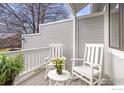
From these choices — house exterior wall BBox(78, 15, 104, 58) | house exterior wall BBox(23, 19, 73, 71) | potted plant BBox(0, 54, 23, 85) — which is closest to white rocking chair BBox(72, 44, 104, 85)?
house exterior wall BBox(78, 15, 104, 58)

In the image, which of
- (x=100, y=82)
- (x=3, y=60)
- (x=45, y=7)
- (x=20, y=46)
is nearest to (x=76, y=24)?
(x=45, y=7)

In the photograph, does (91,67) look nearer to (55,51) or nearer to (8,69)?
(8,69)

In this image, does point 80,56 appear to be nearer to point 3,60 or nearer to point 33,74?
point 33,74

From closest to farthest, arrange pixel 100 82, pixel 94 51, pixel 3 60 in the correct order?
pixel 3 60, pixel 100 82, pixel 94 51

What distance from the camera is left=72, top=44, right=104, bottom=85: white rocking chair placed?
345 cm

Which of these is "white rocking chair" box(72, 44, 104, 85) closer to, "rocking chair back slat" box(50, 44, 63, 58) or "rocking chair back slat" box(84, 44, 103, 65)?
"rocking chair back slat" box(84, 44, 103, 65)

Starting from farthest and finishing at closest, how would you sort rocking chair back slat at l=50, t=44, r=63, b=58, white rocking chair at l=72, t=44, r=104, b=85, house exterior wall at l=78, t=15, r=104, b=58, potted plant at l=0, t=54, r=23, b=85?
rocking chair back slat at l=50, t=44, r=63, b=58
house exterior wall at l=78, t=15, r=104, b=58
white rocking chair at l=72, t=44, r=104, b=85
potted plant at l=0, t=54, r=23, b=85

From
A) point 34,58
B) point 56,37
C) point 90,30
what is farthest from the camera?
point 56,37

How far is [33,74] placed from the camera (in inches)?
194

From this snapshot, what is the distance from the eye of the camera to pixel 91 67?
3416 mm

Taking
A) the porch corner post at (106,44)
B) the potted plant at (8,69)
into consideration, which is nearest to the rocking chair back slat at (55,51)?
the porch corner post at (106,44)

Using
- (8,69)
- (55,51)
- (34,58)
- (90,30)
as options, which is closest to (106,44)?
(90,30)

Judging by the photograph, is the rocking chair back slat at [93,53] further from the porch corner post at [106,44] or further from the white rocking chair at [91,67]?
the porch corner post at [106,44]

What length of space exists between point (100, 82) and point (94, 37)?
1790 mm
